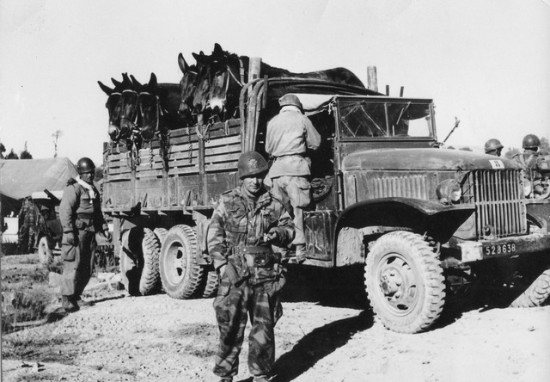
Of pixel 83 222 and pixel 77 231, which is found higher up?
pixel 83 222

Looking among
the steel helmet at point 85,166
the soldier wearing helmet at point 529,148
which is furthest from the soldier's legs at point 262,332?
the soldier wearing helmet at point 529,148

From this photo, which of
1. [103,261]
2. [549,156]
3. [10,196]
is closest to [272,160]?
[549,156]

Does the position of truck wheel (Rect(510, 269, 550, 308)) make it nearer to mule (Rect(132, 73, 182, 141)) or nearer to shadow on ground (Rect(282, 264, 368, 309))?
shadow on ground (Rect(282, 264, 368, 309))

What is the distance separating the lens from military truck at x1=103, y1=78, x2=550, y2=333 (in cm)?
561

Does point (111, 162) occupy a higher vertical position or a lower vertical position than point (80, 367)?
higher

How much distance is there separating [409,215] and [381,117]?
5.80ft

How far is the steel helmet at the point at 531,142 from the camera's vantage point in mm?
10312

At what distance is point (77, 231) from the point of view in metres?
7.95

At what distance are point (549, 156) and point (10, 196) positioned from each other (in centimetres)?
1797

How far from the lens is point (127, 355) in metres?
5.38

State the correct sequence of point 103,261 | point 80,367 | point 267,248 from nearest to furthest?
point 267,248
point 80,367
point 103,261

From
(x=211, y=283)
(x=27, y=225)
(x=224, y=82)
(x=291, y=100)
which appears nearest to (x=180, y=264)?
(x=211, y=283)

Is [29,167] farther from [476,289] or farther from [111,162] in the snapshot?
[476,289]

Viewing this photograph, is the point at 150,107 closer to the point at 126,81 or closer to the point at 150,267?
the point at 126,81
